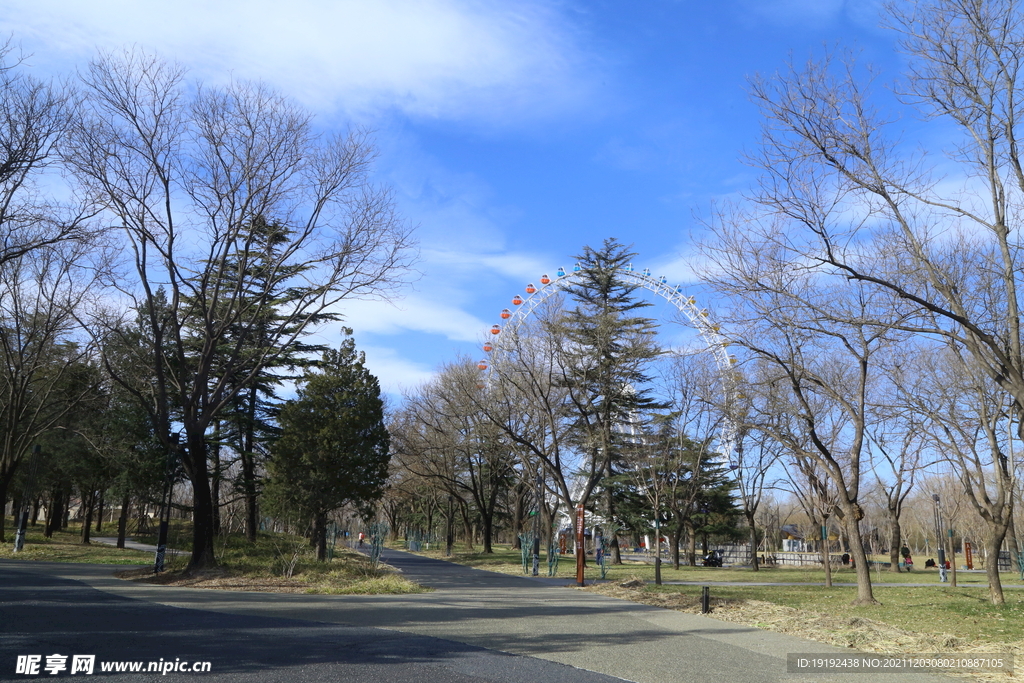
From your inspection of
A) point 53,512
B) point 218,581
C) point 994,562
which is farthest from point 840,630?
point 53,512

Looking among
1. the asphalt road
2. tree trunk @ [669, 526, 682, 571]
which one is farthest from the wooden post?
tree trunk @ [669, 526, 682, 571]

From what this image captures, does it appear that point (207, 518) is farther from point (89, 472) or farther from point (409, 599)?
point (89, 472)

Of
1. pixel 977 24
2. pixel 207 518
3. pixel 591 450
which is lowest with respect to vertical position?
pixel 207 518

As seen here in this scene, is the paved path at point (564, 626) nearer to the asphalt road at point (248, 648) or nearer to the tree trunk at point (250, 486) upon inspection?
the asphalt road at point (248, 648)

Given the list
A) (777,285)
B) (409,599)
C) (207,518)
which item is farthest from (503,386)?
(777,285)

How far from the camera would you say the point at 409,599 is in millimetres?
14750

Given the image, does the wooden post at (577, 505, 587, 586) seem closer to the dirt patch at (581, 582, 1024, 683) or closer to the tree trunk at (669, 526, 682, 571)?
the dirt patch at (581, 582, 1024, 683)

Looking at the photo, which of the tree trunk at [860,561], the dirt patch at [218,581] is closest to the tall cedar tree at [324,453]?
the dirt patch at [218,581]

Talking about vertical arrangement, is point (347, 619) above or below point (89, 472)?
below

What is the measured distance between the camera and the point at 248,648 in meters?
8.40

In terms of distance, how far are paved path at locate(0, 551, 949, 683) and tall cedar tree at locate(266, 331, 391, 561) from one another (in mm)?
7547

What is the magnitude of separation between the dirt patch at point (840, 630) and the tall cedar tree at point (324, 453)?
11.8m

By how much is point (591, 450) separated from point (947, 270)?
642 inches

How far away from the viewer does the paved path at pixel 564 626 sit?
8758mm
